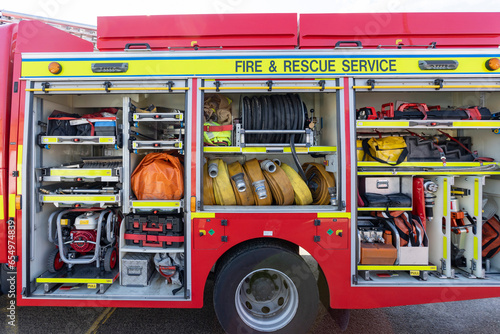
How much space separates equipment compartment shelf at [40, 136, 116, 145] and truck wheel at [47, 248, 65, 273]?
1285 mm

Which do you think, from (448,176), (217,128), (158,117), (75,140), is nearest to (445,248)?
(448,176)

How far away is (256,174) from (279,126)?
2.04 feet

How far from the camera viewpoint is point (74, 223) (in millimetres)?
3066

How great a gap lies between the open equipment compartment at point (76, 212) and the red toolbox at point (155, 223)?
60mm

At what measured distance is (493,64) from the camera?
263 centimetres

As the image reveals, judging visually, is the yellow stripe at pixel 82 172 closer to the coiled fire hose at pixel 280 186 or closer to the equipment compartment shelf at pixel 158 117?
the equipment compartment shelf at pixel 158 117

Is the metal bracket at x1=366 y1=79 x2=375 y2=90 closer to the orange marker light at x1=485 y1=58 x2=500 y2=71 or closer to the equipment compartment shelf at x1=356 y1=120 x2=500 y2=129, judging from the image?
the equipment compartment shelf at x1=356 y1=120 x2=500 y2=129

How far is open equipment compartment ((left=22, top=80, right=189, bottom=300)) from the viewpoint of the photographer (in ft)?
8.91

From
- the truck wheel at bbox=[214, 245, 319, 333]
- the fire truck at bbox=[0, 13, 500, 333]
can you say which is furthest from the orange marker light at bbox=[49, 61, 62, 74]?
the truck wheel at bbox=[214, 245, 319, 333]

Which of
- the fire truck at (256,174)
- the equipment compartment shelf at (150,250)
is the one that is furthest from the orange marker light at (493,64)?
the equipment compartment shelf at (150,250)

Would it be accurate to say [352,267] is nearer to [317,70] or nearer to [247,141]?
[247,141]

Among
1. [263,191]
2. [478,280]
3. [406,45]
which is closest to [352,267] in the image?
[263,191]

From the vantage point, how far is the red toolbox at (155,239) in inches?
110

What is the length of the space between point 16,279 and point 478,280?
492 centimetres
